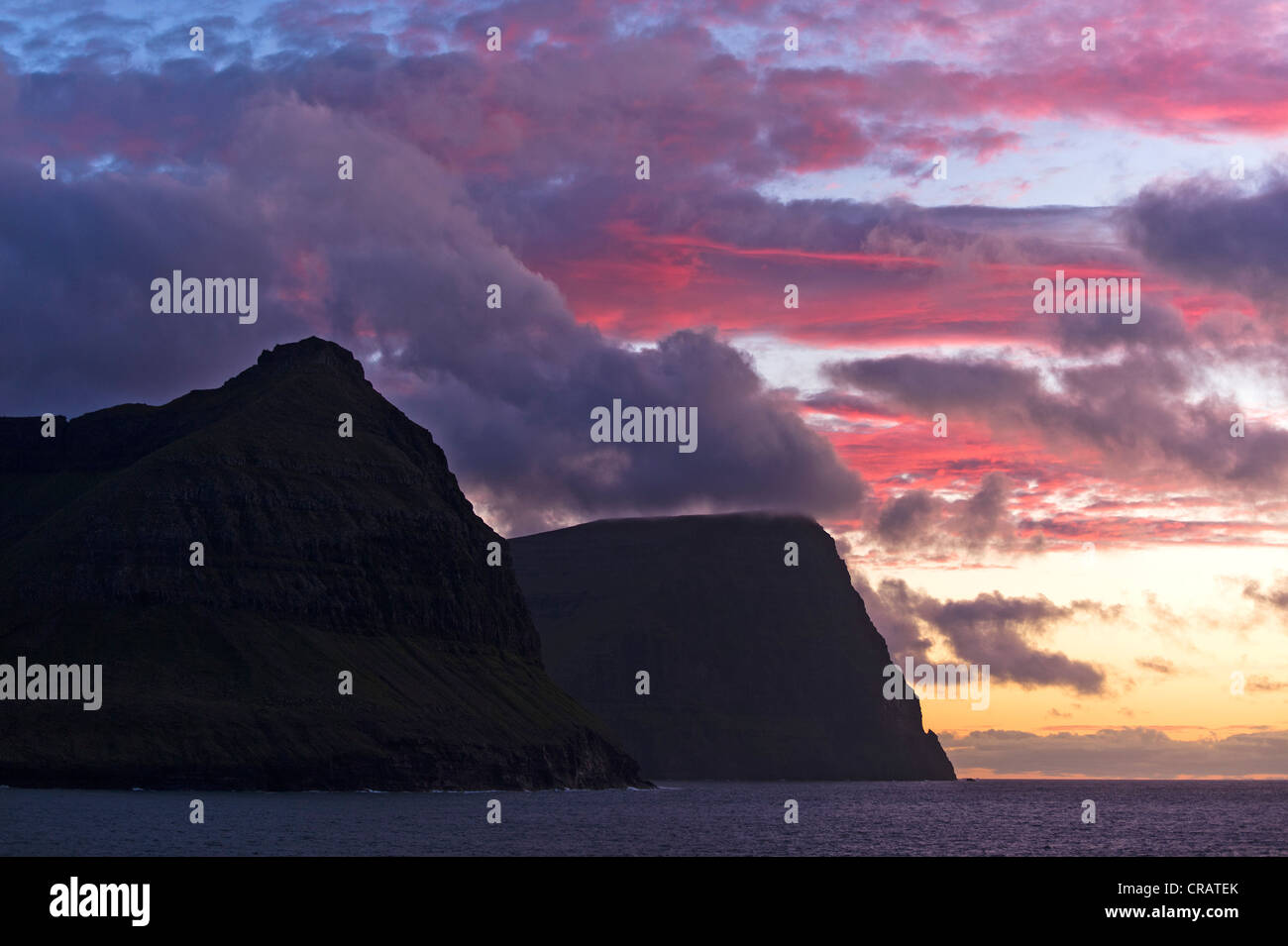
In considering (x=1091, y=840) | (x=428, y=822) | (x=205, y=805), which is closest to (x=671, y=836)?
(x=428, y=822)
